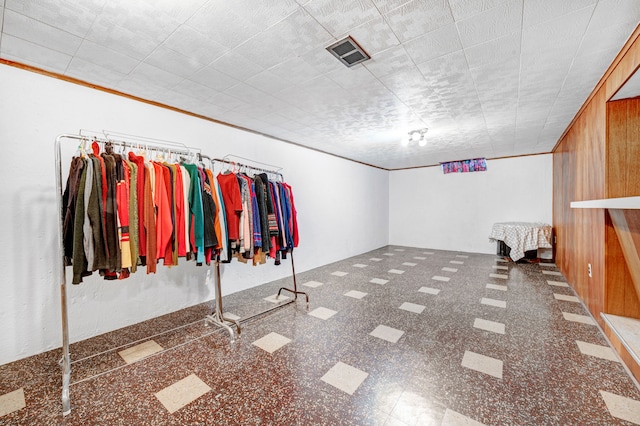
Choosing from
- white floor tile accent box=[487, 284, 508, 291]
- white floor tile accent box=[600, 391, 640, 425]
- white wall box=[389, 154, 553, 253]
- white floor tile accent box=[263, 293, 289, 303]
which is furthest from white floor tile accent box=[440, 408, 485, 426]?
white wall box=[389, 154, 553, 253]

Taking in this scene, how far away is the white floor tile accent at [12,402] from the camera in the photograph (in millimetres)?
1579

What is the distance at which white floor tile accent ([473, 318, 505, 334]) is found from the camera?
8.18 ft

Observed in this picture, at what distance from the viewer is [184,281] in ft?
10.1

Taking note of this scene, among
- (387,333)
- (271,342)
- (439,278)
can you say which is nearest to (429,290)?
(439,278)

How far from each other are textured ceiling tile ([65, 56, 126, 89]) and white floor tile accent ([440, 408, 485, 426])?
351 centimetres

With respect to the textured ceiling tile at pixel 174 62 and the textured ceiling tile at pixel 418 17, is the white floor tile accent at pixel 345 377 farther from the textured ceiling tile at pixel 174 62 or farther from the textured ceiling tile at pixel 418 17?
the textured ceiling tile at pixel 174 62

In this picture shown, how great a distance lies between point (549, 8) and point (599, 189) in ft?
6.14

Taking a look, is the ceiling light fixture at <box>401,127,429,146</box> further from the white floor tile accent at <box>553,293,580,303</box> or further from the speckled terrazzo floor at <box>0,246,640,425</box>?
the white floor tile accent at <box>553,293,580,303</box>

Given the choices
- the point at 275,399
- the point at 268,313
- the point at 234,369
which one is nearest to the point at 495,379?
the point at 275,399

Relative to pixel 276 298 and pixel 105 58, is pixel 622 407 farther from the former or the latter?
pixel 105 58

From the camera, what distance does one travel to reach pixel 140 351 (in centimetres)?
221

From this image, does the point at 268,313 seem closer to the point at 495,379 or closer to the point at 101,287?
the point at 101,287

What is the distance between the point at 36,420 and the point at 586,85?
16.5 feet

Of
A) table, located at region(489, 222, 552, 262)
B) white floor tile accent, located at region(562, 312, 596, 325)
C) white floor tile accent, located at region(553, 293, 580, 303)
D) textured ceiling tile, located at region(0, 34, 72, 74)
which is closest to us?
textured ceiling tile, located at region(0, 34, 72, 74)
